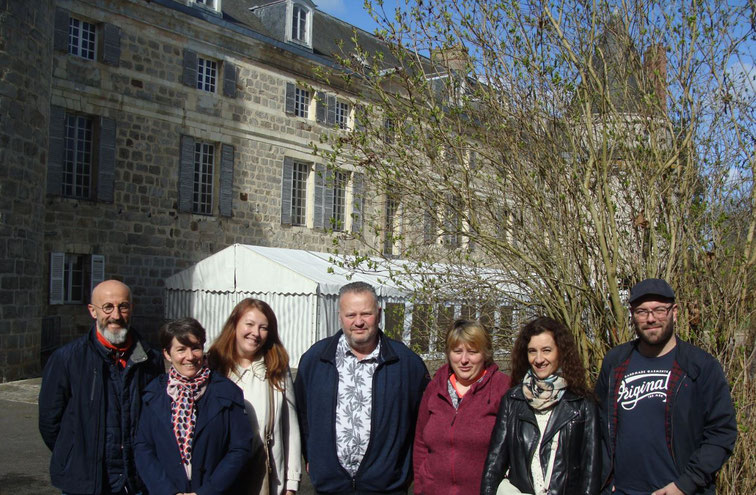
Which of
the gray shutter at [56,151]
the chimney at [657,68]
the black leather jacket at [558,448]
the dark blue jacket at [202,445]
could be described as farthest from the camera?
the gray shutter at [56,151]

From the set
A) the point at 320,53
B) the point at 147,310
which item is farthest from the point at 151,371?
the point at 320,53

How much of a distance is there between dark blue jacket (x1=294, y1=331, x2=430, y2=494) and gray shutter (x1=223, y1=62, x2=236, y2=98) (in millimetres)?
15105

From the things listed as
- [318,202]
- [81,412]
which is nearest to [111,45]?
[318,202]

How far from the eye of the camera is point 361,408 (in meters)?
3.56

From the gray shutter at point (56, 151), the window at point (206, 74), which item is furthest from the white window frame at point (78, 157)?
the window at point (206, 74)

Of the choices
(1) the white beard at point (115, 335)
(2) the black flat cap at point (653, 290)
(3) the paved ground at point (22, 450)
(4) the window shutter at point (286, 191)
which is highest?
(4) the window shutter at point (286, 191)

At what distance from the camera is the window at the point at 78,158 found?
1546 cm

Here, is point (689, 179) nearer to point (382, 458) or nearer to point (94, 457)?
point (382, 458)

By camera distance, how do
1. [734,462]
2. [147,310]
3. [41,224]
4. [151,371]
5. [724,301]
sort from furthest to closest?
[147,310], [41,224], [724,301], [734,462], [151,371]

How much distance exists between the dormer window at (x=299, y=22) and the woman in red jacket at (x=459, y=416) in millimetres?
17248

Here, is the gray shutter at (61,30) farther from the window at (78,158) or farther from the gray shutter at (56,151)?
the window at (78,158)

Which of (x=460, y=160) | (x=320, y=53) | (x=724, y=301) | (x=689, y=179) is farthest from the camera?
(x=320, y=53)

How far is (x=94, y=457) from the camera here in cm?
348

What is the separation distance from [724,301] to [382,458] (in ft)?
8.22
